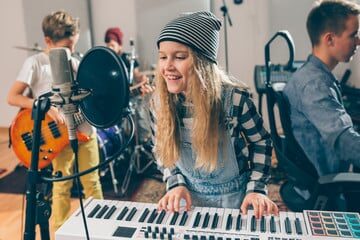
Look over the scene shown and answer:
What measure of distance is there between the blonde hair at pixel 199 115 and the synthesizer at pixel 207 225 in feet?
0.77

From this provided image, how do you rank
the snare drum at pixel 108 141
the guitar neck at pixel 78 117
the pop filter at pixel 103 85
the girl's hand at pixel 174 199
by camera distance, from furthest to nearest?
the snare drum at pixel 108 141 < the girl's hand at pixel 174 199 < the guitar neck at pixel 78 117 < the pop filter at pixel 103 85

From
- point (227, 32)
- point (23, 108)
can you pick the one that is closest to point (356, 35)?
point (23, 108)

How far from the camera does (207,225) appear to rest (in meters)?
1.34

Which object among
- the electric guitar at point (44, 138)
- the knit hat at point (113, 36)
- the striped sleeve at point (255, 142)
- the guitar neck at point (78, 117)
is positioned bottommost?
the electric guitar at point (44, 138)

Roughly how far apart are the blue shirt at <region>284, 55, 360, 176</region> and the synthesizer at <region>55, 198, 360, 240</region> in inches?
20.5

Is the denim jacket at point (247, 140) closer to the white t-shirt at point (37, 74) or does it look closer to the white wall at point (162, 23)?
the white t-shirt at point (37, 74)

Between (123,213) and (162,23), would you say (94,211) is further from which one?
(162,23)

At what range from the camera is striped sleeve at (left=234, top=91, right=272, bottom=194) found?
1570 mm

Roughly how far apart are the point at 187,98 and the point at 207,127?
5.2 inches

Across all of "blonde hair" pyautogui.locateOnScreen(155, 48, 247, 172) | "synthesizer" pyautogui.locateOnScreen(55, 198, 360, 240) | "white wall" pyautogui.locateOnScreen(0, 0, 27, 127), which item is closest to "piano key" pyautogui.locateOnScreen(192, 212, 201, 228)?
"synthesizer" pyautogui.locateOnScreen(55, 198, 360, 240)

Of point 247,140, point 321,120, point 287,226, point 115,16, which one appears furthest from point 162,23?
point 287,226

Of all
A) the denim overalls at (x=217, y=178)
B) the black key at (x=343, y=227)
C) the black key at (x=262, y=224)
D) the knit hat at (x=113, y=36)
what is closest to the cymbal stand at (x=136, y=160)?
the knit hat at (x=113, y=36)

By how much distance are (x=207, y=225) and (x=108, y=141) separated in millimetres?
2361

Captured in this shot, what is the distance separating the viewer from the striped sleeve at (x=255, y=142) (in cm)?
157
